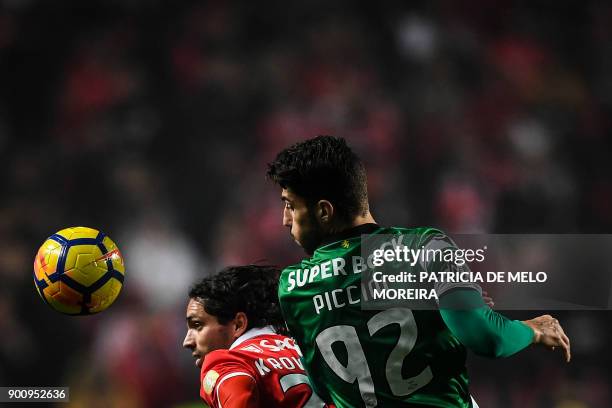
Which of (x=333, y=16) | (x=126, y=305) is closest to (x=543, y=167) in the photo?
(x=333, y=16)

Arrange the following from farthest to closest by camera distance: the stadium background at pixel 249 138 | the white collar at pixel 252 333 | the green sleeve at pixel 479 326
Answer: the stadium background at pixel 249 138
the white collar at pixel 252 333
the green sleeve at pixel 479 326

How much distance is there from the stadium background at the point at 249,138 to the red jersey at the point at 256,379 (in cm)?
356

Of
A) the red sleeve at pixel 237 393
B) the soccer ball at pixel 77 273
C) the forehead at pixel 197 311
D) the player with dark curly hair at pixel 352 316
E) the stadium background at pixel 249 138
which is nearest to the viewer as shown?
the player with dark curly hair at pixel 352 316

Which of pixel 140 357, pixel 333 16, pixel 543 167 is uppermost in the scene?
pixel 333 16

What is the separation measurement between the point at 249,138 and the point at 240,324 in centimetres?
429

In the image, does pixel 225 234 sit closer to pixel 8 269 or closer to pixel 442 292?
pixel 8 269

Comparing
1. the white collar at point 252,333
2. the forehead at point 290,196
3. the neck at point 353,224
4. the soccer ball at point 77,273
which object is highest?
the forehead at point 290,196

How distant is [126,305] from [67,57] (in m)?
2.77

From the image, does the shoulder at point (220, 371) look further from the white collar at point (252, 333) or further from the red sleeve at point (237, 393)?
the white collar at point (252, 333)

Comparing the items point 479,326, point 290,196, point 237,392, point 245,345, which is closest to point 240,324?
point 245,345

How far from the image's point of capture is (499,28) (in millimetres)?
8242

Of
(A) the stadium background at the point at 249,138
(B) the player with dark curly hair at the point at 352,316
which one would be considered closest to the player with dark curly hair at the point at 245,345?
(B) the player with dark curly hair at the point at 352,316

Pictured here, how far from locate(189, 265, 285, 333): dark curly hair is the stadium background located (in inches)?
119

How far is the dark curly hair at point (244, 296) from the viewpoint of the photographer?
360cm
